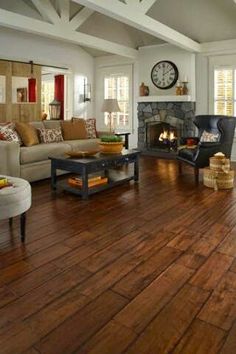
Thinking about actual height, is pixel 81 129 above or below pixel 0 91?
below

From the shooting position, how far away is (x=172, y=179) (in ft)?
17.8

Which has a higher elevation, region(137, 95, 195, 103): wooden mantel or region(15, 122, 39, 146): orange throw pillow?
region(137, 95, 195, 103): wooden mantel

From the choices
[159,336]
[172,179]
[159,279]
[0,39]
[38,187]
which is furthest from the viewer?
[0,39]

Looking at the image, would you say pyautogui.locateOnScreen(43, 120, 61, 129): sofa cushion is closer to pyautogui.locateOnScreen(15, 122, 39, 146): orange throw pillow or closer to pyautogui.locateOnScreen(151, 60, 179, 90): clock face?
pyautogui.locateOnScreen(15, 122, 39, 146): orange throw pillow

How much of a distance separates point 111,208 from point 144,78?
16.4ft

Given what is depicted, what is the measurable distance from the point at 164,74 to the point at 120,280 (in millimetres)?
6289

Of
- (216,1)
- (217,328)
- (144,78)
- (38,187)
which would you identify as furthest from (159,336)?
(144,78)

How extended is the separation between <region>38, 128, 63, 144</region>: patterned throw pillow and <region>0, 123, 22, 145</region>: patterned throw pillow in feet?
1.60

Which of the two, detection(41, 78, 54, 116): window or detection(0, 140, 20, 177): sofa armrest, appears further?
detection(41, 78, 54, 116): window

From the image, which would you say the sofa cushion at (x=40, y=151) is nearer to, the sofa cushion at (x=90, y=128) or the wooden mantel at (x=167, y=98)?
the sofa cushion at (x=90, y=128)

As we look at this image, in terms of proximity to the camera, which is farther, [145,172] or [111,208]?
[145,172]

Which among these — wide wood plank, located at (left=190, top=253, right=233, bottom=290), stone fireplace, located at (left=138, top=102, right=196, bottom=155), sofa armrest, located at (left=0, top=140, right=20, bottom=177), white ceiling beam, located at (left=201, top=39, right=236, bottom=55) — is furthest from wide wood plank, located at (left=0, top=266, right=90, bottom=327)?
white ceiling beam, located at (left=201, top=39, right=236, bottom=55)

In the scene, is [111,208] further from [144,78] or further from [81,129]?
[144,78]

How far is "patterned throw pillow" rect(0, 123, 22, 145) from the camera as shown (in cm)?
487
